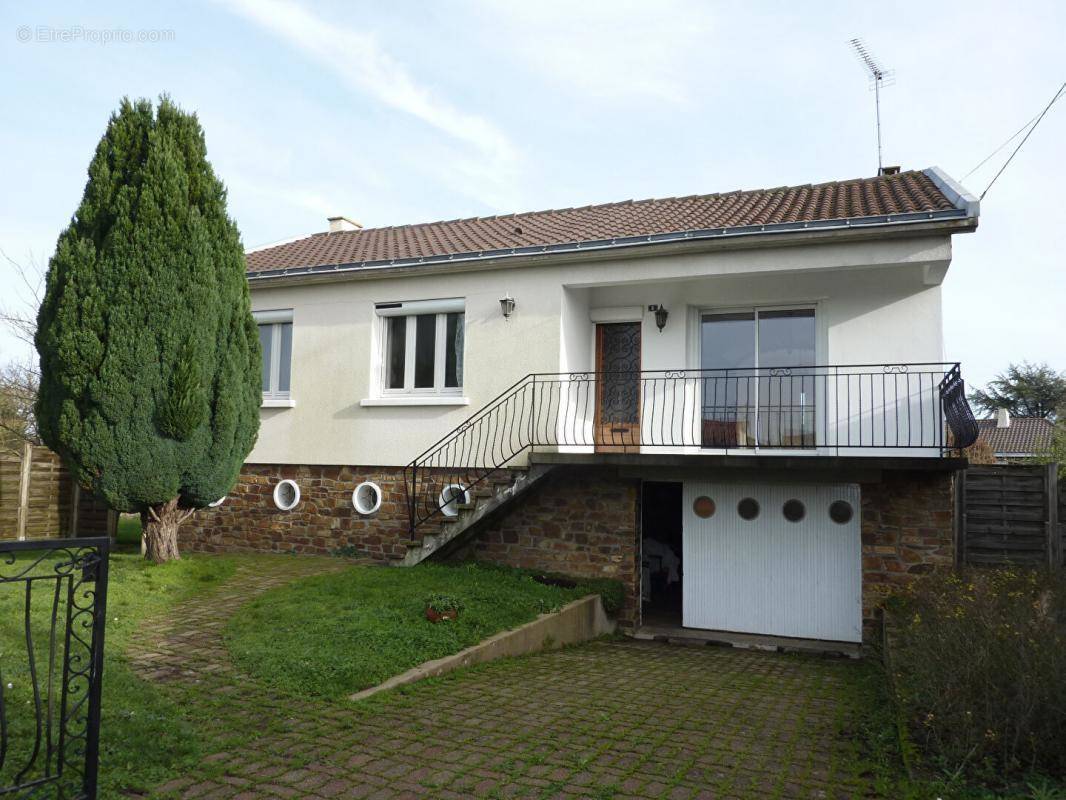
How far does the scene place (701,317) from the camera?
10992 mm

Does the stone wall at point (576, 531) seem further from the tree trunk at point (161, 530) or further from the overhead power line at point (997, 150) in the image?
the overhead power line at point (997, 150)

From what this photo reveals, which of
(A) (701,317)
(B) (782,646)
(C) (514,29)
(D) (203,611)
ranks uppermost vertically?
(C) (514,29)

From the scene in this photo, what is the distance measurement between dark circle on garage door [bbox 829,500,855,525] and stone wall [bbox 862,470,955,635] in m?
0.27

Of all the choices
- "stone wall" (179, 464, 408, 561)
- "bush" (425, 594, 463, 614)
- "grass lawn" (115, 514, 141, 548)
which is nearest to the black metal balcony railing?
"stone wall" (179, 464, 408, 561)

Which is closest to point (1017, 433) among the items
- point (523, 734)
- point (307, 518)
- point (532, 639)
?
point (307, 518)

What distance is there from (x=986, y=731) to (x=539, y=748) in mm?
2421

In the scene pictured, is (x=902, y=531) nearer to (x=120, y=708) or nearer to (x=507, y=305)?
(x=507, y=305)

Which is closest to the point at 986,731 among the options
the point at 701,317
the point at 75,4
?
the point at 701,317

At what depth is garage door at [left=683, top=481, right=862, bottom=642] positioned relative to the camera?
9562 mm

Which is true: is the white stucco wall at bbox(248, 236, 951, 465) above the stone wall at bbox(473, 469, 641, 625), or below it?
above

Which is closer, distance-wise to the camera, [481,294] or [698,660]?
[698,660]

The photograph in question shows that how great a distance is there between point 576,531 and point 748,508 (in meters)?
2.26

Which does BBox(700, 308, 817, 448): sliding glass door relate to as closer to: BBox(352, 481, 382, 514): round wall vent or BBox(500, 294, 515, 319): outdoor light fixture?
BBox(500, 294, 515, 319): outdoor light fixture

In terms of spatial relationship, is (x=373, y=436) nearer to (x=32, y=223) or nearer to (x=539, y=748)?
(x=539, y=748)
